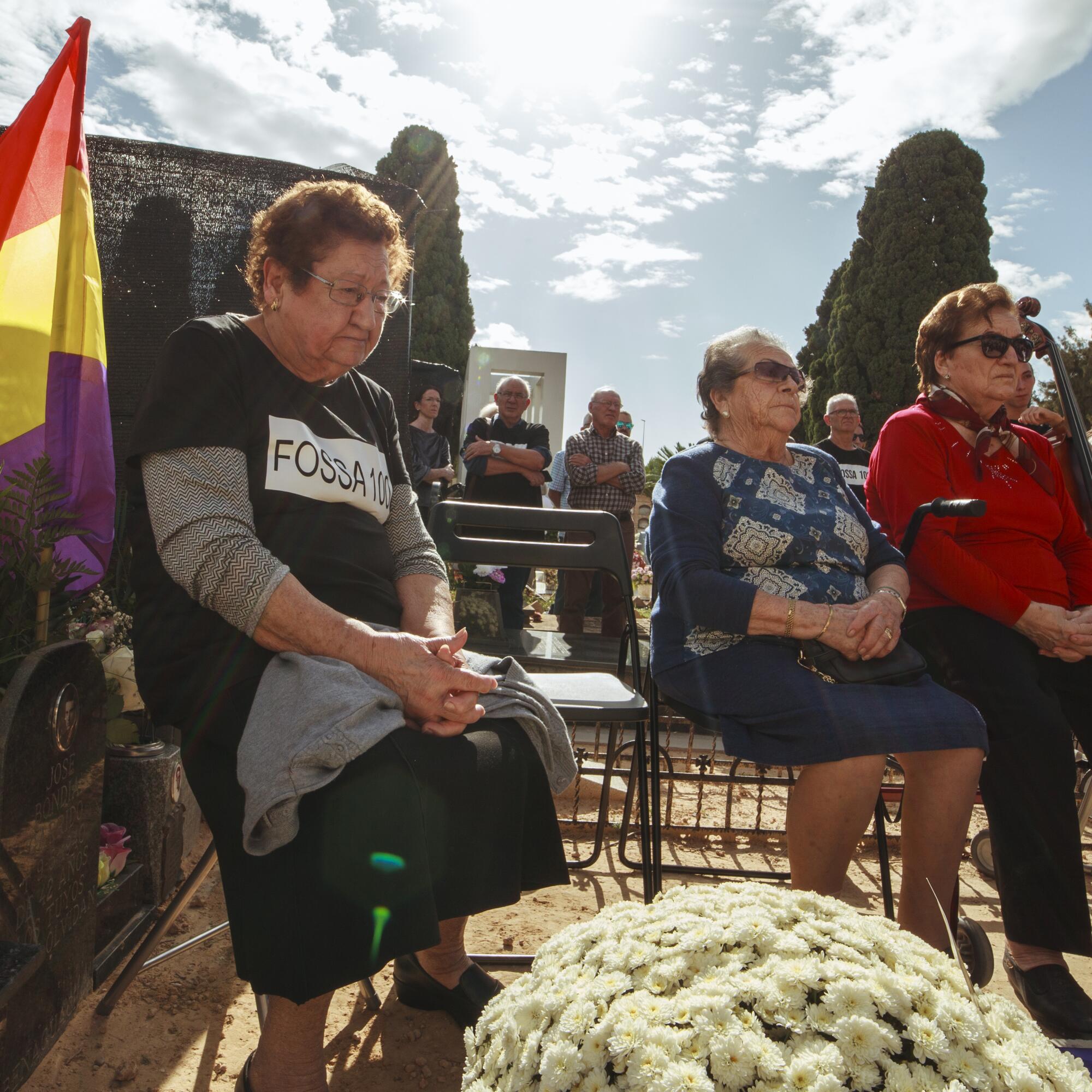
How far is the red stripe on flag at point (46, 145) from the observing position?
2.49 m

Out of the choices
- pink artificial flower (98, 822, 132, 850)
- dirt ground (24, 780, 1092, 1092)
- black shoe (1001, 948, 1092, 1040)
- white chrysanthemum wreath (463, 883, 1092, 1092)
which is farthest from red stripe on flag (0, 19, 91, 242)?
black shoe (1001, 948, 1092, 1040)

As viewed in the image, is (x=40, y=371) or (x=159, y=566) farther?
(x=40, y=371)

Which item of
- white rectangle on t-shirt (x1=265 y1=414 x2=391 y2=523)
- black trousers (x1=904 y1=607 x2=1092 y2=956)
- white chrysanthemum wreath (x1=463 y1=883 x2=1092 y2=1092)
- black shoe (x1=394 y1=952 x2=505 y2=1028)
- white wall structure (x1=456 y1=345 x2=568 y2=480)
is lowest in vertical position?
black shoe (x1=394 y1=952 x2=505 y2=1028)

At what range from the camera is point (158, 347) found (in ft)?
13.7

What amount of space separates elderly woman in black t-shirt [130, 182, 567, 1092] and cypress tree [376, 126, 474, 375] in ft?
50.5

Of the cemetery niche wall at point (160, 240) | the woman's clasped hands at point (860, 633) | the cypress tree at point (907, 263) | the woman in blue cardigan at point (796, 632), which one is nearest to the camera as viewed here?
the woman in blue cardigan at point (796, 632)

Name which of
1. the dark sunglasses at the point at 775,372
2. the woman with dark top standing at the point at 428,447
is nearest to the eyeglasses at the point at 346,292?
the dark sunglasses at the point at 775,372

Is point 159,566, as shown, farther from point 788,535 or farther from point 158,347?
point 158,347

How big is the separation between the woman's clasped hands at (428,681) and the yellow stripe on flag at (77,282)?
152cm

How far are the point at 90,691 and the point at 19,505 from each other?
682 millimetres

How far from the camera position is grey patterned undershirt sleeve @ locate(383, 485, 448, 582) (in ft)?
7.63

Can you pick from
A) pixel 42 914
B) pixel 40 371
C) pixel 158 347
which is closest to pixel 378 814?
pixel 42 914

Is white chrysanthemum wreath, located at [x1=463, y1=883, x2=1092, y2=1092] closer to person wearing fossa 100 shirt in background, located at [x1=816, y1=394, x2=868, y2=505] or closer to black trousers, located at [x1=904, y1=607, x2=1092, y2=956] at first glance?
black trousers, located at [x1=904, y1=607, x2=1092, y2=956]

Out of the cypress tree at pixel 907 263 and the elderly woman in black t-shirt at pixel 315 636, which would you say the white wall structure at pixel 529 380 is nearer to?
the cypress tree at pixel 907 263
